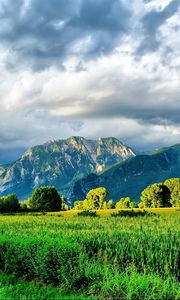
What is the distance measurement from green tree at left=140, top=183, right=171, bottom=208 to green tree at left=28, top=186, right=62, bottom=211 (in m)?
45.4

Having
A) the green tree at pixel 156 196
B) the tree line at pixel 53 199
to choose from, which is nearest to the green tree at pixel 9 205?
the tree line at pixel 53 199

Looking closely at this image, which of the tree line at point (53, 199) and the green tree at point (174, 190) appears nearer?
the tree line at point (53, 199)

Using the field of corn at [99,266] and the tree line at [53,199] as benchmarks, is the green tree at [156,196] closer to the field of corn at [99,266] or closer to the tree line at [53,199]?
the tree line at [53,199]

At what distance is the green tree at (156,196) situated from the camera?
178 metres

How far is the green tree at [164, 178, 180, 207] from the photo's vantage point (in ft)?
570

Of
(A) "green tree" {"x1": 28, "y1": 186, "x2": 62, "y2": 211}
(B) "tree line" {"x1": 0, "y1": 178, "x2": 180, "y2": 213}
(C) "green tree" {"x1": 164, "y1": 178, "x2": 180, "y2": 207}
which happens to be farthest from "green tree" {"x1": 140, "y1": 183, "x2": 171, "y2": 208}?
(A) "green tree" {"x1": 28, "y1": 186, "x2": 62, "y2": 211}

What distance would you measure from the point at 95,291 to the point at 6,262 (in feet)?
27.1

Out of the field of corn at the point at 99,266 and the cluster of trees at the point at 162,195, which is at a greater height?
A: the cluster of trees at the point at 162,195

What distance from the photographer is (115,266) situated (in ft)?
66.7

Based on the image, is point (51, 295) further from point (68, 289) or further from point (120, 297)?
point (120, 297)

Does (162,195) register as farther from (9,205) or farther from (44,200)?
(9,205)

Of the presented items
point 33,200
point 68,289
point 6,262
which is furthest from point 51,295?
point 33,200

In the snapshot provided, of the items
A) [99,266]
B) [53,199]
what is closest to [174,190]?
[53,199]

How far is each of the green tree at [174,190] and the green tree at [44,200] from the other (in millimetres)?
51399
